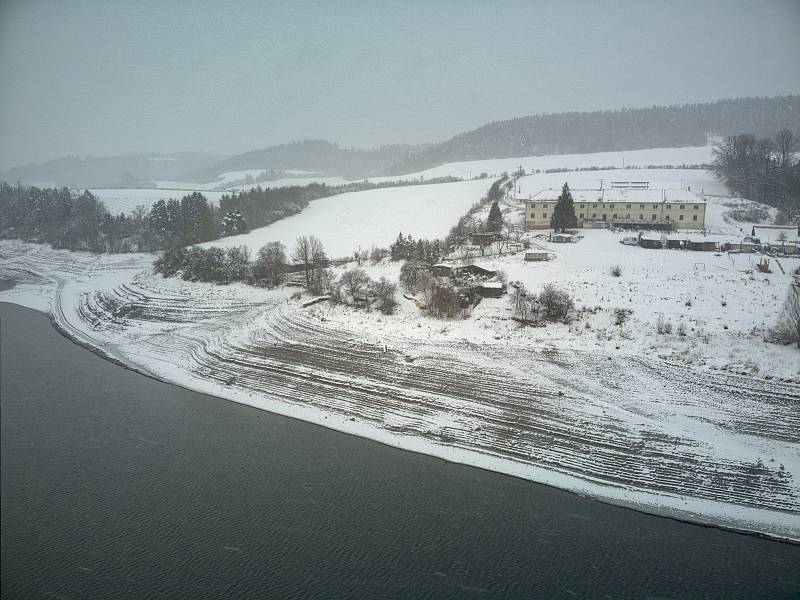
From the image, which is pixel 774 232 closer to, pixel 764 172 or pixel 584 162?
pixel 764 172

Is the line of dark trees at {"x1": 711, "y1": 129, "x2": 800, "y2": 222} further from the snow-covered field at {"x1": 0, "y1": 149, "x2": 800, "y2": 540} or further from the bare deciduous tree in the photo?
the bare deciduous tree

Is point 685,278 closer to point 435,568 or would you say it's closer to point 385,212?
point 435,568

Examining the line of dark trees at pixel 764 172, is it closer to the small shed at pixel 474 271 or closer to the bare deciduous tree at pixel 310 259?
the small shed at pixel 474 271

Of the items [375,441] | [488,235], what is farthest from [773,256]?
[375,441]

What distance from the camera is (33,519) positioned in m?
7.25

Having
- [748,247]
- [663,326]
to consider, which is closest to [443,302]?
[663,326]

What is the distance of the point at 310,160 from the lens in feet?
349

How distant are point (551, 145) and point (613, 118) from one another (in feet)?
50.2

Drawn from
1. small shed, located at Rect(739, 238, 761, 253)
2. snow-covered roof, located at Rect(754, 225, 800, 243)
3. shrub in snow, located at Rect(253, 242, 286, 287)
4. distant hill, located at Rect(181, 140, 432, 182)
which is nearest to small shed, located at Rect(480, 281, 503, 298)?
shrub in snow, located at Rect(253, 242, 286, 287)

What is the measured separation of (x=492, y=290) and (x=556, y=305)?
3019mm

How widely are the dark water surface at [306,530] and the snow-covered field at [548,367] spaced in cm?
91

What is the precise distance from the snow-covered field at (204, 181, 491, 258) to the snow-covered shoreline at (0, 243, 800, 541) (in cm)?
1404

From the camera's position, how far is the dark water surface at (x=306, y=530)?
7.45 m

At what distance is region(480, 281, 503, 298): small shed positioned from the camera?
829 inches
